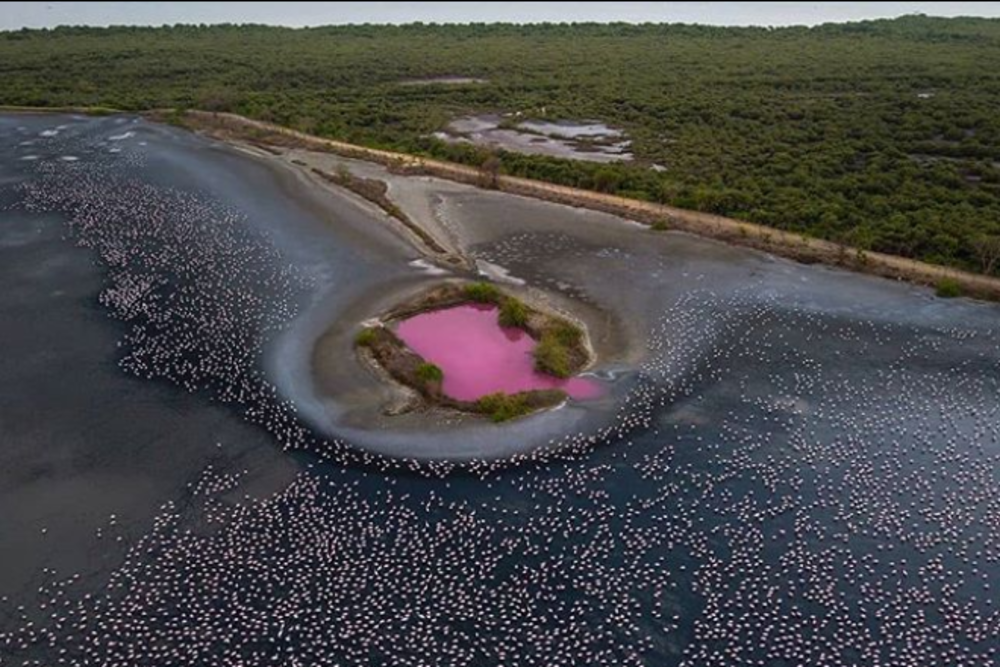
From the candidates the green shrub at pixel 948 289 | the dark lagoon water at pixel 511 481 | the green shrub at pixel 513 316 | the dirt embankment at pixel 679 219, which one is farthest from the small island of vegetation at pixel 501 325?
the green shrub at pixel 948 289

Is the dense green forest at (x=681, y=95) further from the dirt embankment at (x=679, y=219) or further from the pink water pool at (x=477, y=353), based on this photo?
the pink water pool at (x=477, y=353)

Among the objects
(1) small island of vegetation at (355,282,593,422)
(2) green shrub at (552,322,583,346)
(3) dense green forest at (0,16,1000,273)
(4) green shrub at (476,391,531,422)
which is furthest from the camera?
(3) dense green forest at (0,16,1000,273)

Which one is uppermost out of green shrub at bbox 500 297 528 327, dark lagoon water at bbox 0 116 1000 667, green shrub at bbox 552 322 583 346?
green shrub at bbox 500 297 528 327

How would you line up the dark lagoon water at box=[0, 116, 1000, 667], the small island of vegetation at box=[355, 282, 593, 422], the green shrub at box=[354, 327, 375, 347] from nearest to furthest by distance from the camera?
the dark lagoon water at box=[0, 116, 1000, 667] < the small island of vegetation at box=[355, 282, 593, 422] < the green shrub at box=[354, 327, 375, 347]

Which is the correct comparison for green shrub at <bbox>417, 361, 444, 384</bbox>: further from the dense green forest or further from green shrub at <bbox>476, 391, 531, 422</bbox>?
the dense green forest

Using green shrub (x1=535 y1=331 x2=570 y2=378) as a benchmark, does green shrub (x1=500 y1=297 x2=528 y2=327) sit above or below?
above


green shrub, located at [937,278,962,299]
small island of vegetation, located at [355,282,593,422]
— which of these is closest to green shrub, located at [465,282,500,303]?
small island of vegetation, located at [355,282,593,422]

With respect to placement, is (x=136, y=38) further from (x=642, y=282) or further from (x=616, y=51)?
(x=642, y=282)
